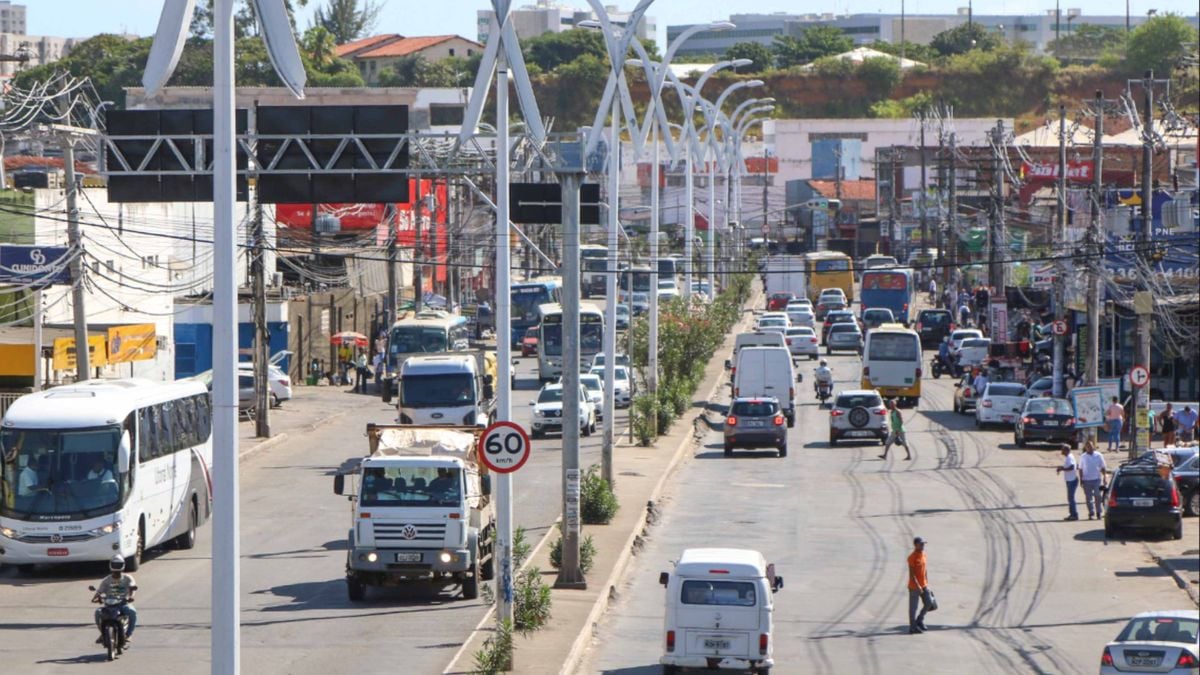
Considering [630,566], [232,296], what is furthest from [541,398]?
[232,296]

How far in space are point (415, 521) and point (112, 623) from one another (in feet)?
16.2

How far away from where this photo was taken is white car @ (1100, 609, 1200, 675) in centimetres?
1886

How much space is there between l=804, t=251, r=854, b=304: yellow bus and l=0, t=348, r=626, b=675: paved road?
67.0m

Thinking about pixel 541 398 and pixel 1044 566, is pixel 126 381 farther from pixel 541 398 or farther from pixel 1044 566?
pixel 541 398

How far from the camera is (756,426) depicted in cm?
4747

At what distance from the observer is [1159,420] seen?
51.2 m

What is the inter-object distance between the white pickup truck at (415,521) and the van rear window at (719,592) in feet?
18.3

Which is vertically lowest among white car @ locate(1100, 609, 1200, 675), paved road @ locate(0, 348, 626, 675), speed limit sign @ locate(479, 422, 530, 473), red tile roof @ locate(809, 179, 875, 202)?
paved road @ locate(0, 348, 626, 675)

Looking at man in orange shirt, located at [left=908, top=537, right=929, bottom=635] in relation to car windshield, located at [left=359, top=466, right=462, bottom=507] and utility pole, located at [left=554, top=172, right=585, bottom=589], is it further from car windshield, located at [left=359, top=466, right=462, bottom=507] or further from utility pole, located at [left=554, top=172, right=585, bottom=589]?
car windshield, located at [left=359, top=466, right=462, bottom=507]

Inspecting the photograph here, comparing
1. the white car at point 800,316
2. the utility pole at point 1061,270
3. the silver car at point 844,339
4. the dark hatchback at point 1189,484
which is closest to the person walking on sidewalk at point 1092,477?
the dark hatchback at point 1189,484

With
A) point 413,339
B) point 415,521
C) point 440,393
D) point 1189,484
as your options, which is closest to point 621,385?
point 413,339

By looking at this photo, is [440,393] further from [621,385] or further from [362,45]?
[362,45]

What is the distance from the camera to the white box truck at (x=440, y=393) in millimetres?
45031

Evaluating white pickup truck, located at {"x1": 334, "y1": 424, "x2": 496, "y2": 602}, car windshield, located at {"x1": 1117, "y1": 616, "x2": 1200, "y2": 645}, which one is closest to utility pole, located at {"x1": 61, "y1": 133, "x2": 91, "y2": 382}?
white pickup truck, located at {"x1": 334, "y1": 424, "x2": 496, "y2": 602}
